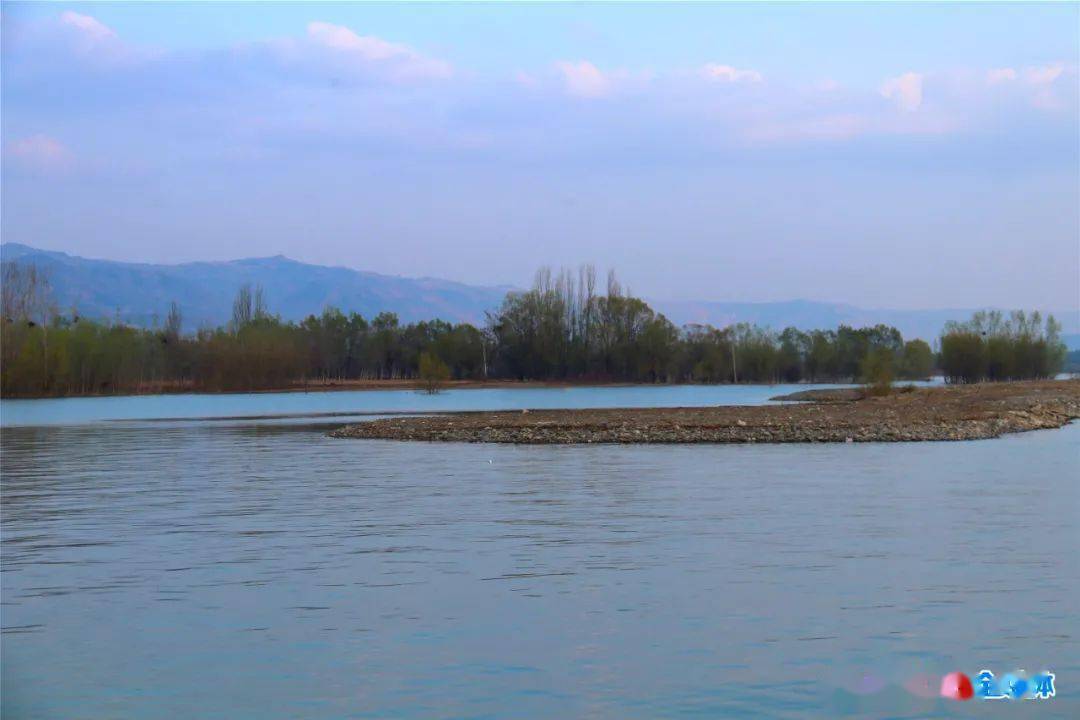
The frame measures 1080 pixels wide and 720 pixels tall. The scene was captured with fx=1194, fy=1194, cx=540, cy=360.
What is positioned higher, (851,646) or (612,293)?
(612,293)

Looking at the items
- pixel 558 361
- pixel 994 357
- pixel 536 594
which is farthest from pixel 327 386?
pixel 536 594

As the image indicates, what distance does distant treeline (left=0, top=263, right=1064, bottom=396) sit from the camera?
94562mm

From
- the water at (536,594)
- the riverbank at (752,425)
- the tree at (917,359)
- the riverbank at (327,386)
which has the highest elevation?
the tree at (917,359)

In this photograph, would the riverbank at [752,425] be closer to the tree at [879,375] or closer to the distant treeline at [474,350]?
the tree at [879,375]

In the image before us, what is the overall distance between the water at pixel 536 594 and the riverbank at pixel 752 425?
10357 millimetres

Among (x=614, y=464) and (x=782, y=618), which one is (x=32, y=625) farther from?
(x=614, y=464)

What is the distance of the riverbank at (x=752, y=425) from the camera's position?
33125 mm

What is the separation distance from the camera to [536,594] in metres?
11.6

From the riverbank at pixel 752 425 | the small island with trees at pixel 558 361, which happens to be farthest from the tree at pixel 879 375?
the riverbank at pixel 752 425

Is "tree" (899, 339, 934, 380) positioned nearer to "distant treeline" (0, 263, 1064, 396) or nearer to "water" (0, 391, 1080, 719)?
"distant treeline" (0, 263, 1064, 396)

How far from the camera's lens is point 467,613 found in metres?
10.8

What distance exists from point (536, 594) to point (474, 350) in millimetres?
113346

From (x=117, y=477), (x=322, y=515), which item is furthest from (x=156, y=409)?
(x=322, y=515)

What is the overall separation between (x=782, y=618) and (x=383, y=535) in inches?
262
